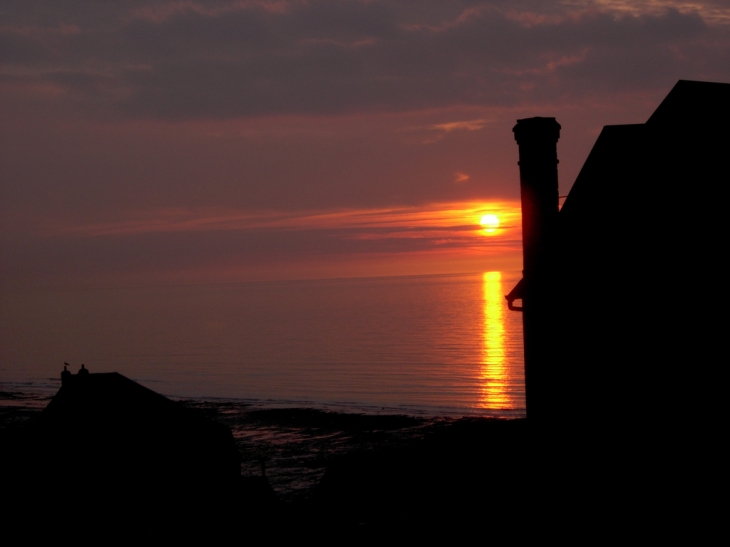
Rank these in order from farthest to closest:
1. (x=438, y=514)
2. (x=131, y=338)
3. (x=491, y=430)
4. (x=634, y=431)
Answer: (x=131, y=338) < (x=491, y=430) < (x=438, y=514) < (x=634, y=431)

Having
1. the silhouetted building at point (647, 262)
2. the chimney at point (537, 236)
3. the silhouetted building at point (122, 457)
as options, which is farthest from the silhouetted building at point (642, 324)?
the silhouetted building at point (122, 457)

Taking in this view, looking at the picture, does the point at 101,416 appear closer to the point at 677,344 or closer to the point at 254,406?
the point at 677,344

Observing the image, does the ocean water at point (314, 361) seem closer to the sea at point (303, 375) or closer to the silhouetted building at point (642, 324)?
the sea at point (303, 375)

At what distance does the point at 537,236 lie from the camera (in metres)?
18.2

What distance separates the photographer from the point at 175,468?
2311 centimetres

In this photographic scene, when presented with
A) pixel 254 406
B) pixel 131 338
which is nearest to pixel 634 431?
pixel 254 406

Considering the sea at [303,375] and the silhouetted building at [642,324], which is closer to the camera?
the silhouetted building at [642,324]

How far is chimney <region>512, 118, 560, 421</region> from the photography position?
683 inches

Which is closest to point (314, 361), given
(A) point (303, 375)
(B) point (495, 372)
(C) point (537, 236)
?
(A) point (303, 375)

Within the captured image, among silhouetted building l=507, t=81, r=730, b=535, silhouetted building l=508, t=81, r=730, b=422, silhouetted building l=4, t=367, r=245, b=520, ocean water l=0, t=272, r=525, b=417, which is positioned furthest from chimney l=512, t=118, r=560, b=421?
ocean water l=0, t=272, r=525, b=417

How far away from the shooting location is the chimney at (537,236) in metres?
Result: 17.4

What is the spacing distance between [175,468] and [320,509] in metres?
6.44

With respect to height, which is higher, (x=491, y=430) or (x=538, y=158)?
(x=538, y=158)

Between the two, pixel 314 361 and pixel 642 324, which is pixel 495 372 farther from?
pixel 642 324
